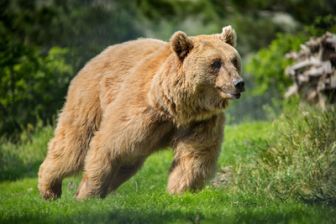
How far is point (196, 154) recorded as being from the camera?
765 centimetres

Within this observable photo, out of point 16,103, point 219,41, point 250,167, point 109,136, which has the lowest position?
point 16,103

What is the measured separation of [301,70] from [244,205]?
6224 mm

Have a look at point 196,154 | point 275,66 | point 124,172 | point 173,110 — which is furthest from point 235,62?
point 275,66

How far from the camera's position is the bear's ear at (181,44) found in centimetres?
756

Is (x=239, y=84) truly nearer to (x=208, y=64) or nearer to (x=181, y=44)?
(x=208, y=64)

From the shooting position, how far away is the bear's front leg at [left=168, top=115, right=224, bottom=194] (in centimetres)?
765

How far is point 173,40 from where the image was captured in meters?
7.56

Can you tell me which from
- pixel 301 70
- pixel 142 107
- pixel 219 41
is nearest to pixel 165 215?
pixel 142 107

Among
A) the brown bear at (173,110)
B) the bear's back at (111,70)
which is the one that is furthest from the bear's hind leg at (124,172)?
the bear's back at (111,70)

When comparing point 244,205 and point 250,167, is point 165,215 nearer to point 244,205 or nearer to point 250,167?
point 244,205

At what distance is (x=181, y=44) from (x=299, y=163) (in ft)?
5.82

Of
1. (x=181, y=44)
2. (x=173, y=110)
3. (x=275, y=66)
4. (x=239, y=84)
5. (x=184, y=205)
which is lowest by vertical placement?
(x=275, y=66)

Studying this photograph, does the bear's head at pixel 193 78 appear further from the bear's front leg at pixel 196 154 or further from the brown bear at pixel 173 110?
the bear's front leg at pixel 196 154

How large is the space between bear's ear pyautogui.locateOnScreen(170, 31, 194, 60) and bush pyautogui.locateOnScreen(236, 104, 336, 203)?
4.88 ft
